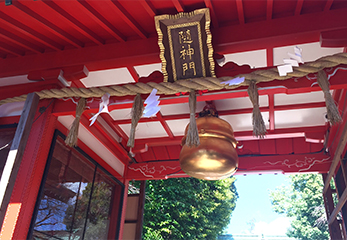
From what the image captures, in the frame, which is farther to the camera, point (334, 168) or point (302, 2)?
point (334, 168)

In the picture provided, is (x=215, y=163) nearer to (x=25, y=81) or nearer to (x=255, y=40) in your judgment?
(x=255, y=40)

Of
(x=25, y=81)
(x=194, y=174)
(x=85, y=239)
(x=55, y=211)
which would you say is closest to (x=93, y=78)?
(x=25, y=81)

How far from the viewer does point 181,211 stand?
8.74 metres

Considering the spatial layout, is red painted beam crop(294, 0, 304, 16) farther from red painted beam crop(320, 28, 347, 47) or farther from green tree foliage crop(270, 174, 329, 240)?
green tree foliage crop(270, 174, 329, 240)

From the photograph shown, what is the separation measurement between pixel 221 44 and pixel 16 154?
1.86 meters

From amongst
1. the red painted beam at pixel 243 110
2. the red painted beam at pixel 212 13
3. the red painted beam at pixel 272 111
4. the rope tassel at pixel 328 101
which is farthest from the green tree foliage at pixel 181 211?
the rope tassel at pixel 328 101

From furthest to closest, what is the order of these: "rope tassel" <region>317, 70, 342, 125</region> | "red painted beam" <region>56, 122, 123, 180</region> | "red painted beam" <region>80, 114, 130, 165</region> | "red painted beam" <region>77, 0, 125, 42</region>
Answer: "red painted beam" <region>80, 114, 130, 165</region> → "red painted beam" <region>56, 122, 123, 180</region> → "red painted beam" <region>77, 0, 125, 42</region> → "rope tassel" <region>317, 70, 342, 125</region>

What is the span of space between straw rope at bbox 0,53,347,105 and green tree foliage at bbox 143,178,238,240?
595cm

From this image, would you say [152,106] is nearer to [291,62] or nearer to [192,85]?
[192,85]

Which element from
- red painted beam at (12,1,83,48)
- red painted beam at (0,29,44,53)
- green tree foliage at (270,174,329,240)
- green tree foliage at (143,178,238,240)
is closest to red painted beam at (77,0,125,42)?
red painted beam at (12,1,83,48)

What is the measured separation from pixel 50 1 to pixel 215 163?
174cm

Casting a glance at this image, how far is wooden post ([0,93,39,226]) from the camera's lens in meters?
2.20

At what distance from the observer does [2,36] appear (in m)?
Result: 2.50

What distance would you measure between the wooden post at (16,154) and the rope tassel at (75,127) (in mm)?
400
